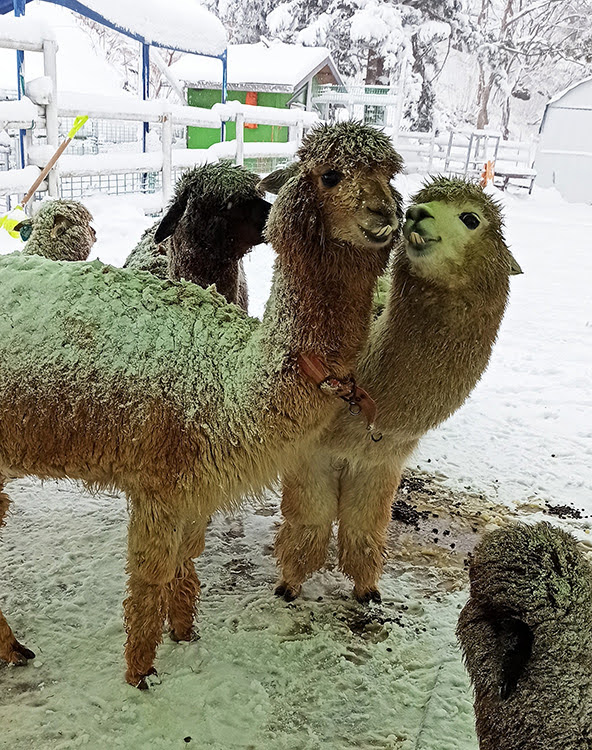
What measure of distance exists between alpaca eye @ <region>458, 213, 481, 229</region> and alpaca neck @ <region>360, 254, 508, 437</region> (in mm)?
170

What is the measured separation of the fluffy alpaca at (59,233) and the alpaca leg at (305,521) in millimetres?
1578

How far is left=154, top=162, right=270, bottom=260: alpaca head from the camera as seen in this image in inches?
113

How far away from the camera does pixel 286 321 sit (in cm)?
221

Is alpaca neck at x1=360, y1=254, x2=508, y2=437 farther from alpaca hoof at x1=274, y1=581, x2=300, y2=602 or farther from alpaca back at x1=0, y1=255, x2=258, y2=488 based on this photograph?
alpaca hoof at x1=274, y1=581, x2=300, y2=602

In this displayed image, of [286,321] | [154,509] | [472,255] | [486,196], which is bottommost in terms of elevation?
[154,509]

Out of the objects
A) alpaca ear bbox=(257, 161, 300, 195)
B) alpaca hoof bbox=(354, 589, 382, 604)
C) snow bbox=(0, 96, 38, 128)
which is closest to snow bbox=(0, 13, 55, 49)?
snow bbox=(0, 96, 38, 128)

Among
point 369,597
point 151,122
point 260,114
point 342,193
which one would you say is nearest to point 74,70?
point 260,114

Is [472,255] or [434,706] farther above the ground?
[472,255]

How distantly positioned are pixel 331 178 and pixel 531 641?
131cm

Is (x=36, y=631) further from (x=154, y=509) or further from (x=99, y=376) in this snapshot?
(x=99, y=376)

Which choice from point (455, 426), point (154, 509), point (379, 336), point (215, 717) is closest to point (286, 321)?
point (379, 336)

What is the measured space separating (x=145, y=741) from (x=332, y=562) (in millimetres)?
1416

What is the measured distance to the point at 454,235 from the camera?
225cm

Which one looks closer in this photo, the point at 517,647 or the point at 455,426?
the point at 517,647
